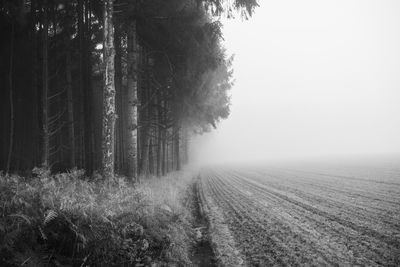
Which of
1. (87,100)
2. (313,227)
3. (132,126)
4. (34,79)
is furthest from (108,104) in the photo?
(34,79)

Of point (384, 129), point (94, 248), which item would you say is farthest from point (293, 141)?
point (94, 248)

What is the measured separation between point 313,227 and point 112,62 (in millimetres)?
7413

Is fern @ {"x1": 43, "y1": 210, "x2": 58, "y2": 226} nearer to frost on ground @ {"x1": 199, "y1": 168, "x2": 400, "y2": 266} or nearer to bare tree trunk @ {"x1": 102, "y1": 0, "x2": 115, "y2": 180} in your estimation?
frost on ground @ {"x1": 199, "y1": 168, "x2": 400, "y2": 266}

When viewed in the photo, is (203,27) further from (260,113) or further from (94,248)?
(260,113)

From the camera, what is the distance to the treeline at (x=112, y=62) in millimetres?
11070

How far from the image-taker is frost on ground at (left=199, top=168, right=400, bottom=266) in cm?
552

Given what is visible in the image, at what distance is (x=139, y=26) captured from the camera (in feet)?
42.6

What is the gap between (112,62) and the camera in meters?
9.25

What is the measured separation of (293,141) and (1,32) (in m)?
132

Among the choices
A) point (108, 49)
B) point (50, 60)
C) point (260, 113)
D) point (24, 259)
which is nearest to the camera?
point (24, 259)

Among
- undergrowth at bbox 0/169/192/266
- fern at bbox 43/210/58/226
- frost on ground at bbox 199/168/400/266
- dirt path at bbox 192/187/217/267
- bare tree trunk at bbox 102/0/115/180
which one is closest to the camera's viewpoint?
undergrowth at bbox 0/169/192/266

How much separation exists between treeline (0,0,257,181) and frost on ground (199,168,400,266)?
4.13 meters

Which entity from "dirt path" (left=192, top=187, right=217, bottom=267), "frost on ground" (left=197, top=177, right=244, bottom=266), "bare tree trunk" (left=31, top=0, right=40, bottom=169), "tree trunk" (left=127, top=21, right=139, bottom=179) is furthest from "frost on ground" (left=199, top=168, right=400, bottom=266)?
"bare tree trunk" (left=31, top=0, right=40, bottom=169)

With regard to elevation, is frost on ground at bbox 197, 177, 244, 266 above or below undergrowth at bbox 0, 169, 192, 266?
below
